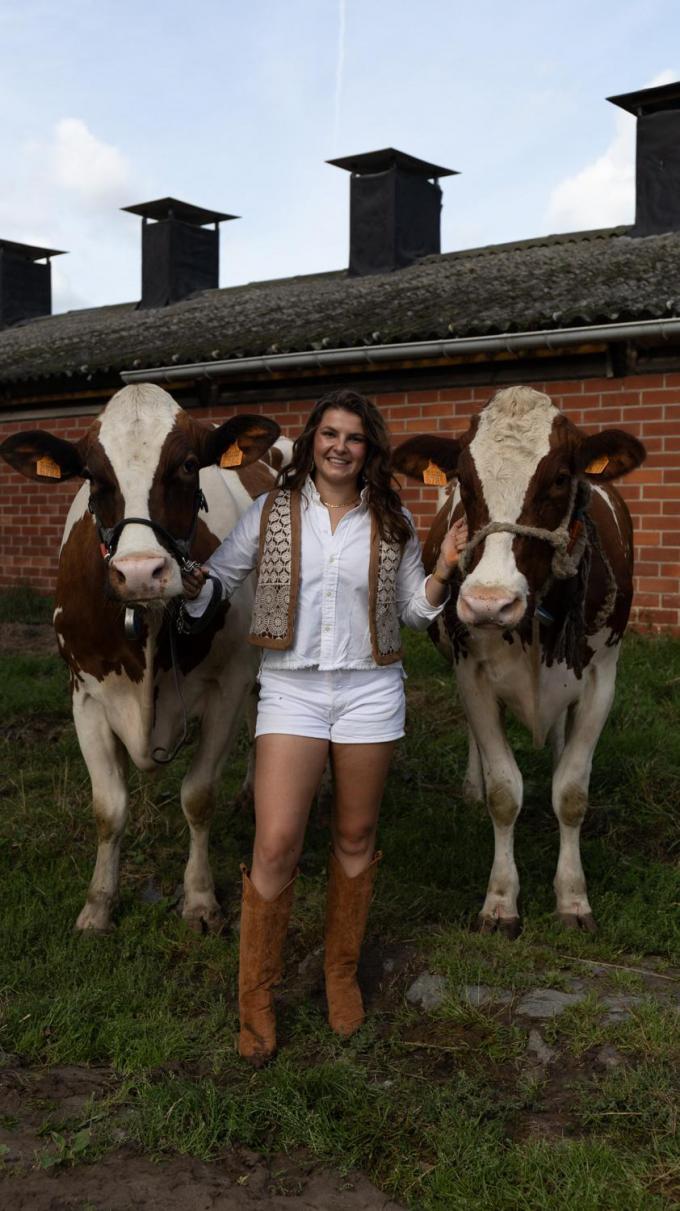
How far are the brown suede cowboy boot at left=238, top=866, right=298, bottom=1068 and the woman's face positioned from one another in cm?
114

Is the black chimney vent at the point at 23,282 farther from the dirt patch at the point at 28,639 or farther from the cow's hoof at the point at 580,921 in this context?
the cow's hoof at the point at 580,921

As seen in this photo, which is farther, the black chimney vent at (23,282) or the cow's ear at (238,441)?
the black chimney vent at (23,282)

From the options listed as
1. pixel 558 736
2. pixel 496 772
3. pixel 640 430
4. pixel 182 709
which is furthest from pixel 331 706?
pixel 640 430

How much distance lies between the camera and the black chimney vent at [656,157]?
463 inches

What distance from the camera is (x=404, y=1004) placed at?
355 centimetres

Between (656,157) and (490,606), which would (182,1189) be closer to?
(490,606)

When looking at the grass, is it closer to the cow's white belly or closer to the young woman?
the young woman

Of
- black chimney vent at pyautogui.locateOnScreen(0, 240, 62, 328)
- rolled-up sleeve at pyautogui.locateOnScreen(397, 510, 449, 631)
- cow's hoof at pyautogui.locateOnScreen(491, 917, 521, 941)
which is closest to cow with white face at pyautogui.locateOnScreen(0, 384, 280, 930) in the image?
rolled-up sleeve at pyautogui.locateOnScreen(397, 510, 449, 631)

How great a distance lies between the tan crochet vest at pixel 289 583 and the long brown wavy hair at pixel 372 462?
0.13ft

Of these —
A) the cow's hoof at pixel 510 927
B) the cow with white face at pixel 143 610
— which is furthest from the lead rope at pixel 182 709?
the cow's hoof at pixel 510 927

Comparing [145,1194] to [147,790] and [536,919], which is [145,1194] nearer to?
[536,919]

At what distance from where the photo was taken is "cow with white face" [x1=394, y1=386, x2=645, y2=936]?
358 cm

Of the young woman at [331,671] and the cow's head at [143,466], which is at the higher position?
the cow's head at [143,466]

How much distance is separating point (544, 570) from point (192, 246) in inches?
639
